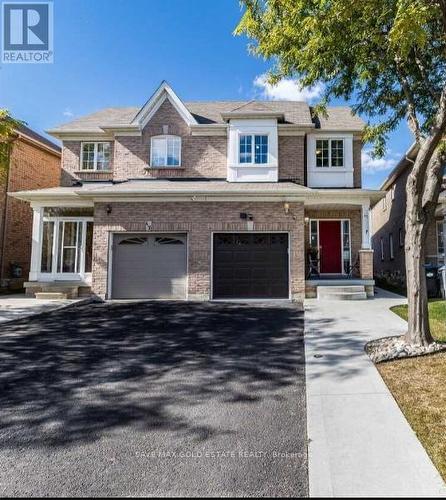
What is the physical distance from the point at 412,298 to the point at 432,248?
37.3ft

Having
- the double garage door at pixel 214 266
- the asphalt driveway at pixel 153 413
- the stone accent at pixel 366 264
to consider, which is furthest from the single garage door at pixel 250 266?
the asphalt driveway at pixel 153 413

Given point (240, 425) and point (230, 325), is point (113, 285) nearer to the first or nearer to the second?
point (230, 325)

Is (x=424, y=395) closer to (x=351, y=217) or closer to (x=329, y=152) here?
(x=351, y=217)

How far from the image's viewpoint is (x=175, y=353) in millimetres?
6059

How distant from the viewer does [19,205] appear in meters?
16.8

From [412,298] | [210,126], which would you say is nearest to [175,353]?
[412,298]

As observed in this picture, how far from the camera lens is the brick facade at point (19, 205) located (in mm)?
15648

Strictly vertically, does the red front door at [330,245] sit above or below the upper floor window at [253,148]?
below

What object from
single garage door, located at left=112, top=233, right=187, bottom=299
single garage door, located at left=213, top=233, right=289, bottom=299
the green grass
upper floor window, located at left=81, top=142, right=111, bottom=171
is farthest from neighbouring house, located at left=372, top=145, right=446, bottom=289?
upper floor window, located at left=81, top=142, right=111, bottom=171

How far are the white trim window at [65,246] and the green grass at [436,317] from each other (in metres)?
10.8

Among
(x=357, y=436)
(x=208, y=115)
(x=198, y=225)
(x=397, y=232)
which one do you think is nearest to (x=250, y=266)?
(x=198, y=225)

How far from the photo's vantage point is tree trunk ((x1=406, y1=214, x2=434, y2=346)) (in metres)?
5.68

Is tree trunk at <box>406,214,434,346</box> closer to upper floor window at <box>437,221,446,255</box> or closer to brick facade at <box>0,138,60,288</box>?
upper floor window at <box>437,221,446,255</box>

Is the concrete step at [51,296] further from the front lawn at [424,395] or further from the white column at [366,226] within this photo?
the white column at [366,226]
